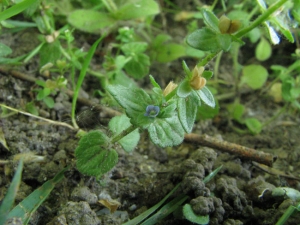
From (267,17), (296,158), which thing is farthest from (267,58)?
(267,17)

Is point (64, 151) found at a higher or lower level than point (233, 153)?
higher

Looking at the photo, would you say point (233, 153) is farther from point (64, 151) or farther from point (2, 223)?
point (2, 223)

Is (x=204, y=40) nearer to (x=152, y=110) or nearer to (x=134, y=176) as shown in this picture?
(x=152, y=110)

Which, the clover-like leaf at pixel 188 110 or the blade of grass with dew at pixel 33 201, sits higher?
the clover-like leaf at pixel 188 110

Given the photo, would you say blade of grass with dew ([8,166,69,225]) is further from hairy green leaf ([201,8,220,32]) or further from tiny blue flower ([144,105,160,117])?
hairy green leaf ([201,8,220,32])

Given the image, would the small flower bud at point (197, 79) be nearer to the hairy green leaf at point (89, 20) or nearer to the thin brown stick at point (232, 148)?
the thin brown stick at point (232, 148)

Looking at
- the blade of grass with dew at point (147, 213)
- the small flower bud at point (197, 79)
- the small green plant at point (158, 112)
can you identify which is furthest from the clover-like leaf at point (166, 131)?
the blade of grass with dew at point (147, 213)

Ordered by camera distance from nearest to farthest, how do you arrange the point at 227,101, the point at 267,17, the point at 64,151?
the point at 267,17 < the point at 64,151 < the point at 227,101

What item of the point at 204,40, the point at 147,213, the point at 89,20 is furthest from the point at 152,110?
the point at 89,20

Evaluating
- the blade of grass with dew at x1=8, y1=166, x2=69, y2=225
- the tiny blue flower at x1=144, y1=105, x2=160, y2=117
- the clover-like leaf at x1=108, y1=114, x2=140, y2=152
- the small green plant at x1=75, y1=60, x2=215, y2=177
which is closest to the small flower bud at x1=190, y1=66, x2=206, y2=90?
the small green plant at x1=75, y1=60, x2=215, y2=177
